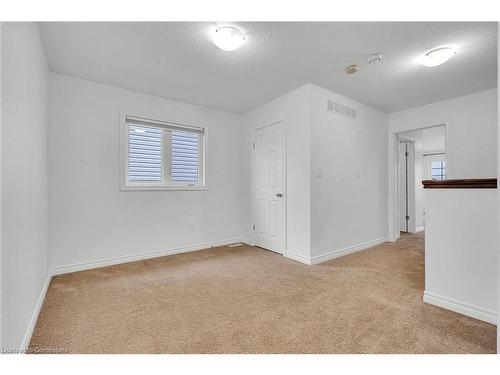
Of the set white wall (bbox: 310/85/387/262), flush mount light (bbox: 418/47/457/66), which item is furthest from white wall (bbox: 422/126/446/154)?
flush mount light (bbox: 418/47/457/66)

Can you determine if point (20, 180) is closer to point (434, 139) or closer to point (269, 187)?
point (269, 187)

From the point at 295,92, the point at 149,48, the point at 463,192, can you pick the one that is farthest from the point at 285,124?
the point at 463,192

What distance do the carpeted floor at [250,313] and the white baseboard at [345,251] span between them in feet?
0.61

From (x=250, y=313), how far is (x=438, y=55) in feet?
9.97

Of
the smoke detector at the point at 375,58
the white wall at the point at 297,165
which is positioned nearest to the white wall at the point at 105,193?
the white wall at the point at 297,165

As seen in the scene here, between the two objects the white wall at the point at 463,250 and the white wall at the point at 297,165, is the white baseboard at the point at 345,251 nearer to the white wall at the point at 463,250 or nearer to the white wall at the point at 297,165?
the white wall at the point at 297,165

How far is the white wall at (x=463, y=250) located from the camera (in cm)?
185

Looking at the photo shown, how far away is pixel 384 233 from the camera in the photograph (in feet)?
14.9

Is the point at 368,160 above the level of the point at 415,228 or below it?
above

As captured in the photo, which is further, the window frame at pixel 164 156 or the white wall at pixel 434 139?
the white wall at pixel 434 139

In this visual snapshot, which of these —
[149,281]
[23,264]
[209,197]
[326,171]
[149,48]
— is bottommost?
[149,281]

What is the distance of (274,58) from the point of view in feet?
8.48

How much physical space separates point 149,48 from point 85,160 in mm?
1649
